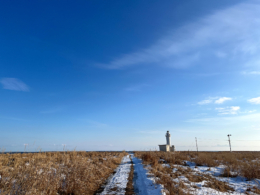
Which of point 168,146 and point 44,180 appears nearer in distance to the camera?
point 44,180

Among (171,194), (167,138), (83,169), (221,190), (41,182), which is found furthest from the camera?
(167,138)

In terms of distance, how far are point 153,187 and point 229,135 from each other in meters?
46.9

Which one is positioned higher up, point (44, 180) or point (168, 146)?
point (44, 180)

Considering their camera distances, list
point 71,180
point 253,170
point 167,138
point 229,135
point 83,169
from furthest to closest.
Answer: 1. point 229,135
2. point 167,138
3. point 253,170
4. point 83,169
5. point 71,180

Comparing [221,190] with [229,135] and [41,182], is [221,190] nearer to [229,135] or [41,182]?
[41,182]

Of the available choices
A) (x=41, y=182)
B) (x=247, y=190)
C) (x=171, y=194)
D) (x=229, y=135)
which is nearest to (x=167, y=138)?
(x=229, y=135)

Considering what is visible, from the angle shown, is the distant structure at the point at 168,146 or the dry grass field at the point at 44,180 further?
the distant structure at the point at 168,146

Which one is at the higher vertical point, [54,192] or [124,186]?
[54,192]

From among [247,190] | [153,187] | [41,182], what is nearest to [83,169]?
[41,182]

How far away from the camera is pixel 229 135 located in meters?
45.3

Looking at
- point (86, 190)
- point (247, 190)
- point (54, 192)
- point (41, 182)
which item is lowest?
point (247, 190)

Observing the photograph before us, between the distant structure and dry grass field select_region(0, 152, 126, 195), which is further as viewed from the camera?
the distant structure

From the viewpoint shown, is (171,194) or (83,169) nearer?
(171,194)

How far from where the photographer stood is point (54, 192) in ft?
19.3
